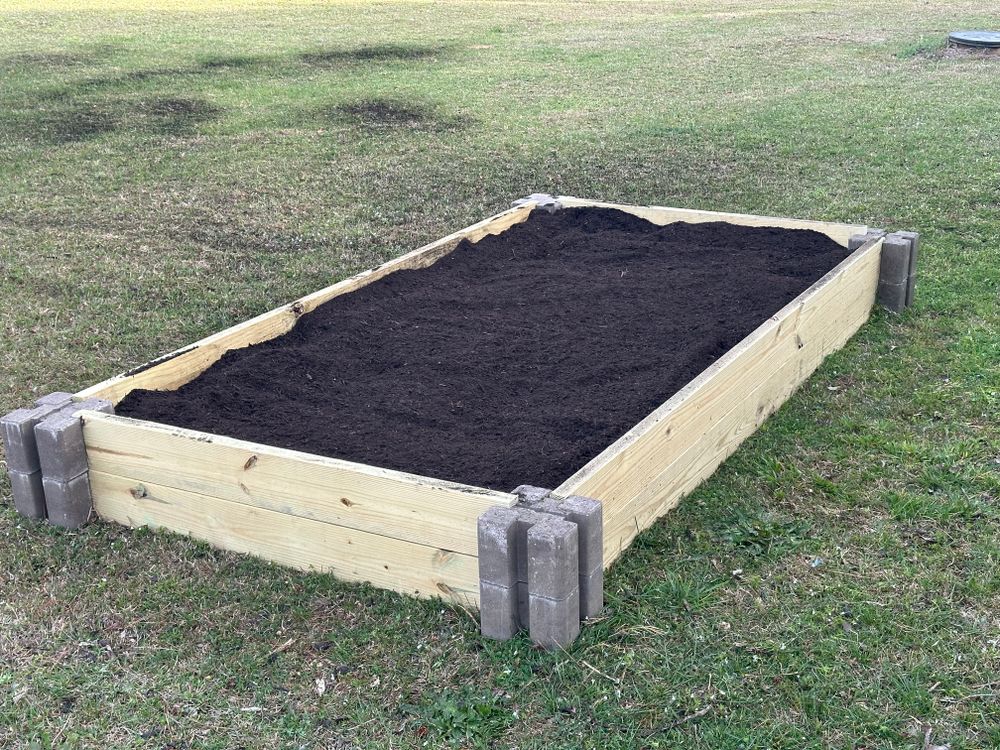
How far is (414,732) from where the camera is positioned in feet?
9.24

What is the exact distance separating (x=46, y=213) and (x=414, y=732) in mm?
6746

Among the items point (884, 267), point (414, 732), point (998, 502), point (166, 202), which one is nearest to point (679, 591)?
point (414, 732)

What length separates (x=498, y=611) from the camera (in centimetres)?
309

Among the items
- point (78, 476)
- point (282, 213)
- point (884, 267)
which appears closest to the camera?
point (78, 476)

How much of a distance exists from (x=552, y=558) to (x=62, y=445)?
1814 mm

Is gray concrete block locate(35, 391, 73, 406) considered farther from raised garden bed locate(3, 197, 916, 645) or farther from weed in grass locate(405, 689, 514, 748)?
weed in grass locate(405, 689, 514, 748)

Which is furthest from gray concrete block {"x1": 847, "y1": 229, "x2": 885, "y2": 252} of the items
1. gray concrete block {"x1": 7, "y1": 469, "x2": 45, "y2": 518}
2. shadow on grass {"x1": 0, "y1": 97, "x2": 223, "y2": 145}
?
shadow on grass {"x1": 0, "y1": 97, "x2": 223, "y2": 145}

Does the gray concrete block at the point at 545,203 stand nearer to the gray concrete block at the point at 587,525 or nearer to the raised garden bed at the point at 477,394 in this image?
the raised garden bed at the point at 477,394

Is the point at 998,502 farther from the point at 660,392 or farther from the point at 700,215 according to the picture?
the point at 700,215

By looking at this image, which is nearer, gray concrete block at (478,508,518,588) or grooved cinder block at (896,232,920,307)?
gray concrete block at (478,508,518,588)

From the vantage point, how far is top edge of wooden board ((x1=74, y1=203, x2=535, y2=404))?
14.0ft

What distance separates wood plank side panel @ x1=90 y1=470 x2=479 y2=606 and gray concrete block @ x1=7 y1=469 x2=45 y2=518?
0.59ft

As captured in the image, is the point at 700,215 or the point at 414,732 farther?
the point at 700,215

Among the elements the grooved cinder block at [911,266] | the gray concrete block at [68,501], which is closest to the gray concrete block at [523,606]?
the gray concrete block at [68,501]
